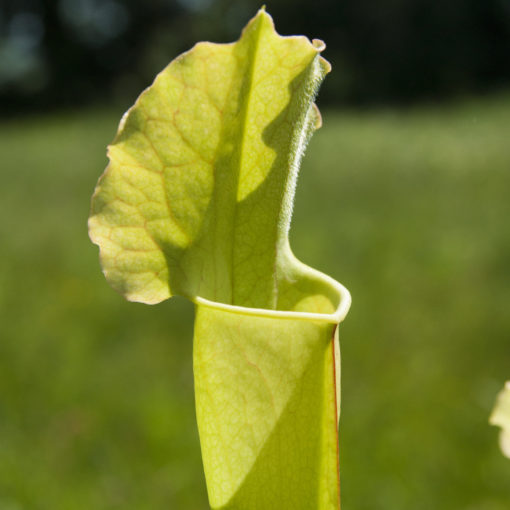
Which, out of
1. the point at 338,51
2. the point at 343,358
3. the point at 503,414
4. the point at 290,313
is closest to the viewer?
the point at 503,414

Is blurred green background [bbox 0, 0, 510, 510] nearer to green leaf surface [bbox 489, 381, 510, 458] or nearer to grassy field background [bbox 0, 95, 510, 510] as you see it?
grassy field background [bbox 0, 95, 510, 510]

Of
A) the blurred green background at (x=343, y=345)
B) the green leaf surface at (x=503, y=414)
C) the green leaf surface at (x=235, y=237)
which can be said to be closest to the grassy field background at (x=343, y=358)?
the blurred green background at (x=343, y=345)

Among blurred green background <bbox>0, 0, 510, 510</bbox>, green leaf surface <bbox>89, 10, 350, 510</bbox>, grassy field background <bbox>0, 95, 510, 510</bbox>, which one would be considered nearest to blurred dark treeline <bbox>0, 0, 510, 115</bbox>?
blurred green background <bbox>0, 0, 510, 510</bbox>

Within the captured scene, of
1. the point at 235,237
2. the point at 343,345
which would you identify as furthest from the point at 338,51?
the point at 235,237

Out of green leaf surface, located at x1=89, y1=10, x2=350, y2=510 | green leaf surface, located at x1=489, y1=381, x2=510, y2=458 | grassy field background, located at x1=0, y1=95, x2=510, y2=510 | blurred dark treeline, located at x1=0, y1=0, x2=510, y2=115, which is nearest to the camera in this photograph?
green leaf surface, located at x1=489, y1=381, x2=510, y2=458

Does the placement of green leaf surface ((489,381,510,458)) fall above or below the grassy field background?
above

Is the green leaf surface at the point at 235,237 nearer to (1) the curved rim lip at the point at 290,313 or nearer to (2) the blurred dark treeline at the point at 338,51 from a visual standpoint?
(1) the curved rim lip at the point at 290,313

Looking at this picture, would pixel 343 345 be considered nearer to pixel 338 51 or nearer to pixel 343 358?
pixel 343 358

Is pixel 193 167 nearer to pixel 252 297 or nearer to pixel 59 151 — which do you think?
pixel 252 297

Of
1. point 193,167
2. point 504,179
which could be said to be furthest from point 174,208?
point 504,179
